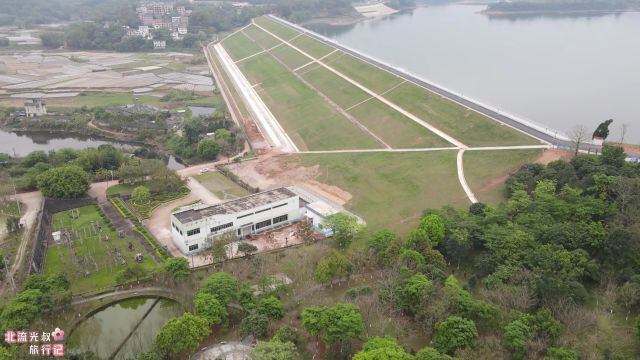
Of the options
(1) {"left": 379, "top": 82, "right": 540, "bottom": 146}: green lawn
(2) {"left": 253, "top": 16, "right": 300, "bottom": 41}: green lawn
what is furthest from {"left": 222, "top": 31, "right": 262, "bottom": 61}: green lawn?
(1) {"left": 379, "top": 82, "right": 540, "bottom": 146}: green lawn

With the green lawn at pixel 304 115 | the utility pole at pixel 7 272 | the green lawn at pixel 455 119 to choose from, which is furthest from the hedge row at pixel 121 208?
the green lawn at pixel 455 119

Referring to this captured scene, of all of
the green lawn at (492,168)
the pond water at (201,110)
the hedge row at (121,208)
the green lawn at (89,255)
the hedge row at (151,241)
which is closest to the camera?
the green lawn at (89,255)

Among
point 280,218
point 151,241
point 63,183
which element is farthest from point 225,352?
point 63,183

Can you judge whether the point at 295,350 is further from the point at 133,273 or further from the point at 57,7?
the point at 57,7

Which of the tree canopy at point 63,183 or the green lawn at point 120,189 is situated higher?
the tree canopy at point 63,183

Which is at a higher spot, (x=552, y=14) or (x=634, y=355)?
(x=552, y=14)

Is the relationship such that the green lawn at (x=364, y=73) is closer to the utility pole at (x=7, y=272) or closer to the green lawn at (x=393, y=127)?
the green lawn at (x=393, y=127)

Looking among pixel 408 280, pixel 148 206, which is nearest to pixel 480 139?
pixel 408 280
